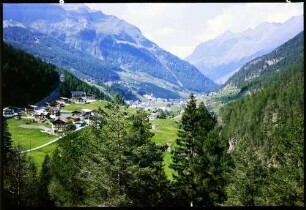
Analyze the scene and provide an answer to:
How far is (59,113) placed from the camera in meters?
17.4

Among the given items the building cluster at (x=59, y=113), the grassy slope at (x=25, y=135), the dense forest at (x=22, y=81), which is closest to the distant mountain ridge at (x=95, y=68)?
the dense forest at (x=22, y=81)

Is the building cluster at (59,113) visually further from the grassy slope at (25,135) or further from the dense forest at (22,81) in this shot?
the dense forest at (22,81)

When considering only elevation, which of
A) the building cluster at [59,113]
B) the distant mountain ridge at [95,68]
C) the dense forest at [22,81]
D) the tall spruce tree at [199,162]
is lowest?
the tall spruce tree at [199,162]

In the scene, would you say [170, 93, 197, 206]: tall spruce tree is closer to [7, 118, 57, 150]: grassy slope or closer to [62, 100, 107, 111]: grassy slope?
[62, 100, 107, 111]: grassy slope

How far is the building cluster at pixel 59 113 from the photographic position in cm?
1566

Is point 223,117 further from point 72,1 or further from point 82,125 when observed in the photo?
point 72,1

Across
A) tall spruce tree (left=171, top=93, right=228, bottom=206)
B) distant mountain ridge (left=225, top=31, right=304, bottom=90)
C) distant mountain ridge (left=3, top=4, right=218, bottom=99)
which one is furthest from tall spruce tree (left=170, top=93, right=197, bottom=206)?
distant mountain ridge (left=225, top=31, right=304, bottom=90)

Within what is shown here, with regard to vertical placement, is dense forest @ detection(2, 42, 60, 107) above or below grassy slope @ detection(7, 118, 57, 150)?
above

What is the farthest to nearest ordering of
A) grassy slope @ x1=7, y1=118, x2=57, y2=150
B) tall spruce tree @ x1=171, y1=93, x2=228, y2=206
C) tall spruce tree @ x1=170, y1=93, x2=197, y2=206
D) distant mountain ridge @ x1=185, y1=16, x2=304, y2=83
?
tall spruce tree @ x1=170, y1=93, x2=197, y2=206
tall spruce tree @ x1=171, y1=93, x2=228, y2=206
distant mountain ridge @ x1=185, y1=16, x2=304, y2=83
grassy slope @ x1=7, y1=118, x2=57, y2=150

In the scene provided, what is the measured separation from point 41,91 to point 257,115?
202ft

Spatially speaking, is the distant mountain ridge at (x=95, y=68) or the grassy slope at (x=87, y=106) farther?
the grassy slope at (x=87, y=106)

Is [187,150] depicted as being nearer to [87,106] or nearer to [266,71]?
[87,106]

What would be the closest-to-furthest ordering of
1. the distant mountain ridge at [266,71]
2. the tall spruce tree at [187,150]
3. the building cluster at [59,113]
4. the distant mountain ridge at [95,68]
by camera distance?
1. the distant mountain ridge at [95,68]
2. the building cluster at [59,113]
3. the tall spruce tree at [187,150]
4. the distant mountain ridge at [266,71]

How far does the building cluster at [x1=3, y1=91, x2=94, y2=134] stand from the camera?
1566cm
